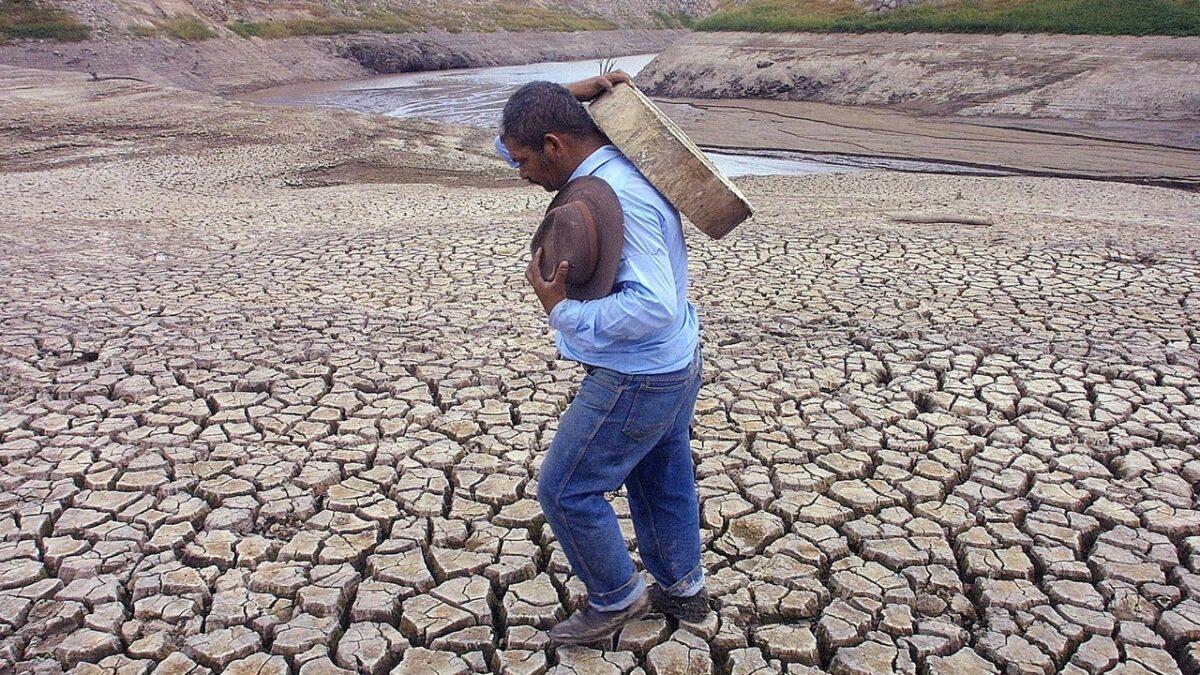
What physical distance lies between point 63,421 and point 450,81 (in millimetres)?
34647

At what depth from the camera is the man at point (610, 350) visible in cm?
230

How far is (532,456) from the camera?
13.3 feet

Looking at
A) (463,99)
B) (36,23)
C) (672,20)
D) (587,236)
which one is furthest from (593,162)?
(672,20)

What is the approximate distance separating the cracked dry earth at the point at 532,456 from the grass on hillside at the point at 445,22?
34.4 metres

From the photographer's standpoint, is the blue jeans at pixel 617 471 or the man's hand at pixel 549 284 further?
the blue jeans at pixel 617 471

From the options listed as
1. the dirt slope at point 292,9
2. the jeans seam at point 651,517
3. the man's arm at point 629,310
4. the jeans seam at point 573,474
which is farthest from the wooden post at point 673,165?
the dirt slope at point 292,9

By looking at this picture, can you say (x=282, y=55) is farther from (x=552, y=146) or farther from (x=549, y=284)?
(x=549, y=284)

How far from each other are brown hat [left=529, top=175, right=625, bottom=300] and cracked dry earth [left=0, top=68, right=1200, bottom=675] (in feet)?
3.94

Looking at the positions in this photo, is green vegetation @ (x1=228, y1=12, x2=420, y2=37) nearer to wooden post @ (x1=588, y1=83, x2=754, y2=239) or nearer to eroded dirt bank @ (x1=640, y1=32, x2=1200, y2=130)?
eroded dirt bank @ (x1=640, y1=32, x2=1200, y2=130)

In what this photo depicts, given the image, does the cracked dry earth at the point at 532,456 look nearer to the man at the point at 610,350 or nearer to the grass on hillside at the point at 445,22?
the man at the point at 610,350

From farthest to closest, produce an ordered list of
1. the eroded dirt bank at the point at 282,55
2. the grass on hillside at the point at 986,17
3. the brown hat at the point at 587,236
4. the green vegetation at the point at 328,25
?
the green vegetation at the point at 328,25 < the eroded dirt bank at the point at 282,55 < the grass on hillside at the point at 986,17 < the brown hat at the point at 587,236

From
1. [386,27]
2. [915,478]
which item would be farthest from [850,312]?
[386,27]

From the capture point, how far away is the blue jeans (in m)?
2.40

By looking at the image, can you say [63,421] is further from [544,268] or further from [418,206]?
[418,206]
